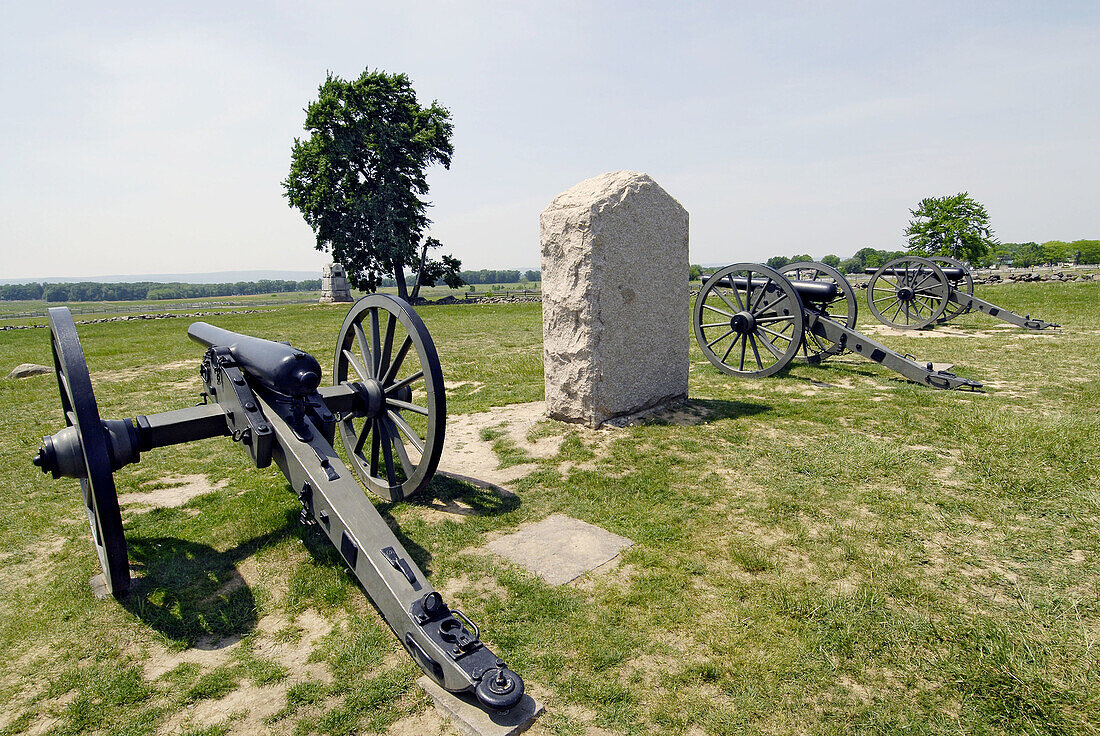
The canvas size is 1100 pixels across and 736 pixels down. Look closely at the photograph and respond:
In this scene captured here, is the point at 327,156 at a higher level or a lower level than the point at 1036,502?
higher

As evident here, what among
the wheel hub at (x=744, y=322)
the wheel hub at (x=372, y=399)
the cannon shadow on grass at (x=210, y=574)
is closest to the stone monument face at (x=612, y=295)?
the wheel hub at (x=744, y=322)

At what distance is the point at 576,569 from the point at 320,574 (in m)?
1.53

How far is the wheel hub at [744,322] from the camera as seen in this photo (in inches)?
320

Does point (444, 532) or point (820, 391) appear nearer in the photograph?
point (444, 532)

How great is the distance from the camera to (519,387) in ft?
27.8

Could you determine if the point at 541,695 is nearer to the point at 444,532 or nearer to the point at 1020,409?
the point at 444,532

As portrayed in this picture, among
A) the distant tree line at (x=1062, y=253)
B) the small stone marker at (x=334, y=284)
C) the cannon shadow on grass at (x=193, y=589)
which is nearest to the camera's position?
the cannon shadow on grass at (x=193, y=589)

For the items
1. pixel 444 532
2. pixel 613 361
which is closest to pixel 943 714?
pixel 444 532

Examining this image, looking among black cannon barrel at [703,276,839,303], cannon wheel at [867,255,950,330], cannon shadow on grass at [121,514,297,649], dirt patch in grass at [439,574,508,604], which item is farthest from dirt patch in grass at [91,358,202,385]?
cannon wheel at [867,255,950,330]

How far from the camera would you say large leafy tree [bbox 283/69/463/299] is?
28.4m

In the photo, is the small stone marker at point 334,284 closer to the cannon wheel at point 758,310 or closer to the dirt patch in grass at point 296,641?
the cannon wheel at point 758,310

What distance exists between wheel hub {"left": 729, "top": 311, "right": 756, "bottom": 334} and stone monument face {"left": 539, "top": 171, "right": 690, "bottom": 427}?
1.86 m

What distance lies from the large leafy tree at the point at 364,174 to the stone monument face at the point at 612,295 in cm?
2438

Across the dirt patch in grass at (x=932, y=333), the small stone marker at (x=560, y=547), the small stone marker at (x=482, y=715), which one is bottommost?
the small stone marker at (x=482, y=715)
